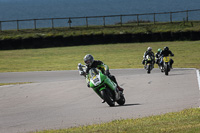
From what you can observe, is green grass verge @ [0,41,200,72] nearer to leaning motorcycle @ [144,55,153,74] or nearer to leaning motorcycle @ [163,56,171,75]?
leaning motorcycle @ [144,55,153,74]

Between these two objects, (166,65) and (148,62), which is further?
(148,62)

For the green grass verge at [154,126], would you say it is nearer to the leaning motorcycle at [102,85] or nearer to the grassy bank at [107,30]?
the leaning motorcycle at [102,85]

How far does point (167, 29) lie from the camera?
41844 millimetres

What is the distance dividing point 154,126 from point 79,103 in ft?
15.9

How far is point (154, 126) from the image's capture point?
6.64 meters

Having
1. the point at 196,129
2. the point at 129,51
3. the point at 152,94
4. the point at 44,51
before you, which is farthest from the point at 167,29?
the point at 196,129

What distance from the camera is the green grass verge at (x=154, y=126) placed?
6242 millimetres

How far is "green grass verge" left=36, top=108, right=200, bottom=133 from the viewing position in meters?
6.24

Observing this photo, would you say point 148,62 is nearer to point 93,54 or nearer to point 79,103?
point 79,103

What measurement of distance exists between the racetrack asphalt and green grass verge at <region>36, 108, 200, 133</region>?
746 millimetres

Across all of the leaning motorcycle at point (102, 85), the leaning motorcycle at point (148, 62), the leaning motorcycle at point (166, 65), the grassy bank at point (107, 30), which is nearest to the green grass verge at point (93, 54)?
the grassy bank at point (107, 30)

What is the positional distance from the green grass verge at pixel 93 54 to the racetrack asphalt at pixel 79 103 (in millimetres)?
12025

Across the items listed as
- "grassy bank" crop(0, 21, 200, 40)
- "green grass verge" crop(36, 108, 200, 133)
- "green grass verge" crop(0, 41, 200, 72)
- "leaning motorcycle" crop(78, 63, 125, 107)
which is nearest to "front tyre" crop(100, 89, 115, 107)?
"leaning motorcycle" crop(78, 63, 125, 107)

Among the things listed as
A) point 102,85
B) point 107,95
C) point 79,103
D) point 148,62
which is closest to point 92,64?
point 102,85
